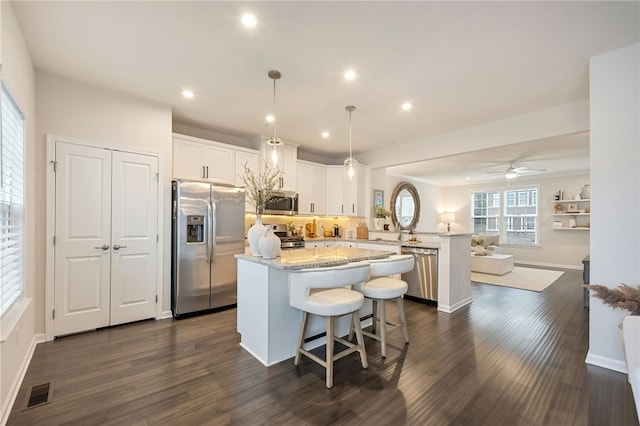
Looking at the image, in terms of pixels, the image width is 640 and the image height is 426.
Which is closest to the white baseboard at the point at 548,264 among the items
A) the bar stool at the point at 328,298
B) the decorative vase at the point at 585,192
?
the decorative vase at the point at 585,192

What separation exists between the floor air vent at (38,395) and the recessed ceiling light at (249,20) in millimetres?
3115

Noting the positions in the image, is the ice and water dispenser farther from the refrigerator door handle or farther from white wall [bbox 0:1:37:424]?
white wall [bbox 0:1:37:424]

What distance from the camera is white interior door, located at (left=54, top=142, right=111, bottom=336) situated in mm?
3018

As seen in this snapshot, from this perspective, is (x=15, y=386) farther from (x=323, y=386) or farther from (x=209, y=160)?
(x=209, y=160)

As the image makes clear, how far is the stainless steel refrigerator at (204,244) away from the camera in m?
3.70

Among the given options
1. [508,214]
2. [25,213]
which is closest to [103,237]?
[25,213]

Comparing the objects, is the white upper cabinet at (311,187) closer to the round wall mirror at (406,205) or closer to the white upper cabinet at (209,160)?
the white upper cabinet at (209,160)

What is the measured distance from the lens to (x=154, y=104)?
3.59 m

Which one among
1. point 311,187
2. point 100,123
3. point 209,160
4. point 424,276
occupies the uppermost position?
point 100,123

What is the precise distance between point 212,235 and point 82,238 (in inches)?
55.2

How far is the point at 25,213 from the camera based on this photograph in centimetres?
248

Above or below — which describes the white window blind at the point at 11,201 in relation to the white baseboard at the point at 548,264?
above

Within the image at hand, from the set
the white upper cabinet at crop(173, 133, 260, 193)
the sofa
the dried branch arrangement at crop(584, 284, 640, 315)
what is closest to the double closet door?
the white upper cabinet at crop(173, 133, 260, 193)

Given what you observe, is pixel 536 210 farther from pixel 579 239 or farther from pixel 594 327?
pixel 594 327
